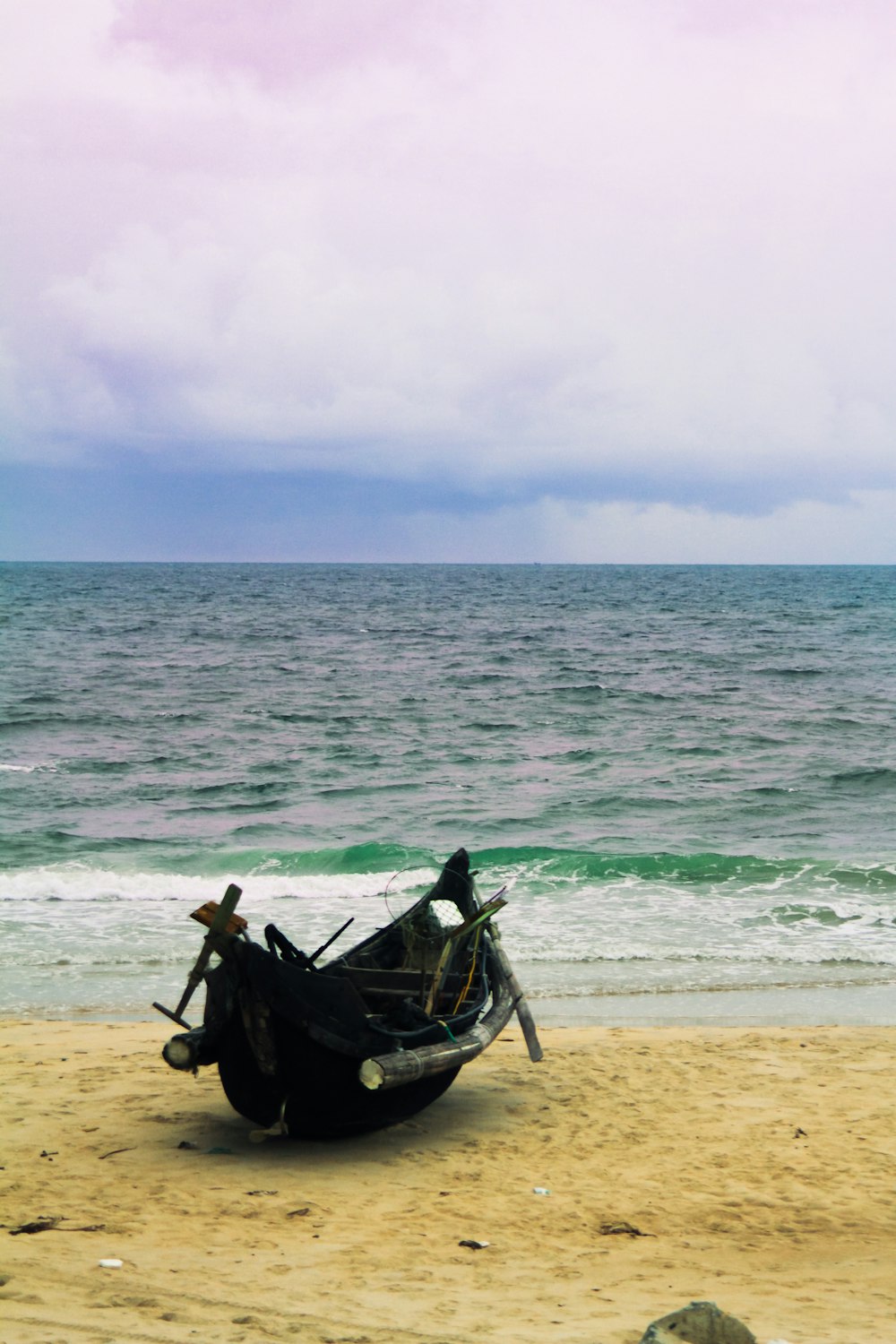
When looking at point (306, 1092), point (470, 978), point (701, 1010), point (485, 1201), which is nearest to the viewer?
point (485, 1201)

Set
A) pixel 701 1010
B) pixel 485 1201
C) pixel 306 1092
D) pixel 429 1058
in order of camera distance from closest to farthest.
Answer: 1. pixel 485 1201
2. pixel 429 1058
3. pixel 306 1092
4. pixel 701 1010

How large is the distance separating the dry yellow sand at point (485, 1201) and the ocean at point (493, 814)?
2053 millimetres

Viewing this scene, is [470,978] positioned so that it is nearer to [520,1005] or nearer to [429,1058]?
[520,1005]

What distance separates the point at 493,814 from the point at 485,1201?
1409 cm

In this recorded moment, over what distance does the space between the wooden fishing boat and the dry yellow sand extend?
1.26ft

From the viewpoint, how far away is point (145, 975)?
42.0ft

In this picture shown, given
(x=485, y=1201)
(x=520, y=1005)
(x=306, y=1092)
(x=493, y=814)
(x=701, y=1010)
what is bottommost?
(x=701, y=1010)

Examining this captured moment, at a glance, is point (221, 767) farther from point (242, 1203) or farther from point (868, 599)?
point (868, 599)

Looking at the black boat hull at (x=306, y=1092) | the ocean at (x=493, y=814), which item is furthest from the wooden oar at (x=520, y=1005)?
the ocean at (x=493, y=814)

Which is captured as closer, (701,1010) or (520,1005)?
(520,1005)

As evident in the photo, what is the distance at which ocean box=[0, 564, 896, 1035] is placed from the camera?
1312cm

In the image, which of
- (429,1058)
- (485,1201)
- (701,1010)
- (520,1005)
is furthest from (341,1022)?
(701,1010)

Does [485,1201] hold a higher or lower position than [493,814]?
higher

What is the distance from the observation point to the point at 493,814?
2119cm
